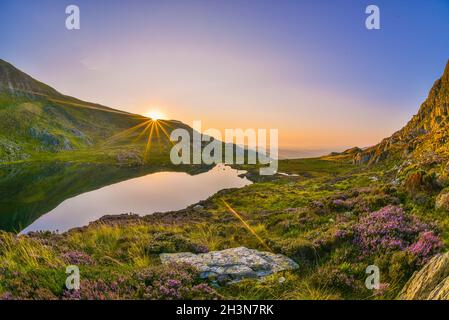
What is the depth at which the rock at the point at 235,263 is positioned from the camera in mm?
6680

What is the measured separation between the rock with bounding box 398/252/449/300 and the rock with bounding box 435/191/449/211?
5.28 m

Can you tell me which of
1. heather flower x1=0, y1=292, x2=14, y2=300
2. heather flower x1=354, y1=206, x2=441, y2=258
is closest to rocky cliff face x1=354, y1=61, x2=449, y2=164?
heather flower x1=354, y1=206, x2=441, y2=258

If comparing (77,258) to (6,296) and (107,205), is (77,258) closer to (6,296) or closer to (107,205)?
(6,296)

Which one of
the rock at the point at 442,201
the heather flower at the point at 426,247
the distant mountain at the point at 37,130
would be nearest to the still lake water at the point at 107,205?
the heather flower at the point at 426,247

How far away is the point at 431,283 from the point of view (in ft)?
16.7

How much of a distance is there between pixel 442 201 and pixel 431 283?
6.55 metres

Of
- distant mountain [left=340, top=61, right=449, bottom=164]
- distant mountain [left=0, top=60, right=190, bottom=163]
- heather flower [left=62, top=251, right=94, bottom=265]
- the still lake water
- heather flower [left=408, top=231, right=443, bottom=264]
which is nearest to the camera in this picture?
heather flower [left=408, top=231, right=443, bottom=264]

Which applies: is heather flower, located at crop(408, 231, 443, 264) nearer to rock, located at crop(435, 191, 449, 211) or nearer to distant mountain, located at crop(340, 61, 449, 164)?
rock, located at crop(435, 191, 449, 211)

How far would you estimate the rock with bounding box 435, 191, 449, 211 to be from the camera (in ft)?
31.8

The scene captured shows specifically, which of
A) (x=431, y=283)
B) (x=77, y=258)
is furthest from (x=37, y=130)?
(x=431, y=283)

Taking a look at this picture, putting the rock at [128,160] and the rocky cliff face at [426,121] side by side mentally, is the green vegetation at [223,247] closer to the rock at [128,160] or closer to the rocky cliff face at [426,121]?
the rocky cliff face at [426,121]
